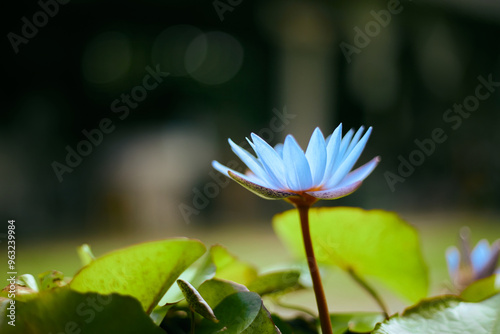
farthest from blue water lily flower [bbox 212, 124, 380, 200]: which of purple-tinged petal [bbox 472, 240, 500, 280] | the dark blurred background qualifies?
the dark blurred background

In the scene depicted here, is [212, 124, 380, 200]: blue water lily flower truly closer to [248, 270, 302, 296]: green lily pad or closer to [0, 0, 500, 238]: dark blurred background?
[248, 270, 302, 296]: green lily pad

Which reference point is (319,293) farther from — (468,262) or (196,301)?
(468,262)

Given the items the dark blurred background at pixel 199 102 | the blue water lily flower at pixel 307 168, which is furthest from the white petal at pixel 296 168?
the dark blurred background at pixel 199 102

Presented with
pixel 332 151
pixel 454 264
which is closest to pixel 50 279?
pixel 332 151

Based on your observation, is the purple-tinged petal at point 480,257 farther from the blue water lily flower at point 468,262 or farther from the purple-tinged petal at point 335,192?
the purple-tinged petal at point 335,192

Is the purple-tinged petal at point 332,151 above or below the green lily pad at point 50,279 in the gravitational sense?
above
